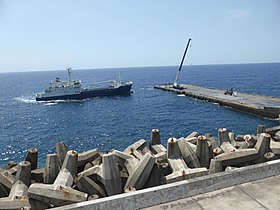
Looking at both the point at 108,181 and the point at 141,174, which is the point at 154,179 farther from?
the point at 108,181

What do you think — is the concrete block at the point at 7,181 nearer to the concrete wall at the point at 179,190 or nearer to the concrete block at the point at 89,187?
the concrete block at the point at 89,187

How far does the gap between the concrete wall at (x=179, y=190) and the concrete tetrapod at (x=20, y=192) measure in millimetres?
2259

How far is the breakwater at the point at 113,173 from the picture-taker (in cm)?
747

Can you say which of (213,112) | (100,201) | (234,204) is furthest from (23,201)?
(213,112)

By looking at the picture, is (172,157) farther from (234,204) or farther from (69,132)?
(69,132)

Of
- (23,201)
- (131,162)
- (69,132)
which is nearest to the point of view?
(23,201)

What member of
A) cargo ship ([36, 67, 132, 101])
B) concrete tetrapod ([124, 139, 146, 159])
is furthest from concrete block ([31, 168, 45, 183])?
cargo ship ([36, 67, 132, 101])

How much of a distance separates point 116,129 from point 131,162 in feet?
93.9

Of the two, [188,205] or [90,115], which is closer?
[188,205]

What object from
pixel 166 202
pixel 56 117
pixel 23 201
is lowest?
pixel 56 117

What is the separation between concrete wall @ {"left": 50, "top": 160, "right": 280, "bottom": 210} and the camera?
20.5 feet

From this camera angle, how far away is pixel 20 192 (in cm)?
876

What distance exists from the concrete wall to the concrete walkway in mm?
140

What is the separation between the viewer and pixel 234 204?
6.34 metres
